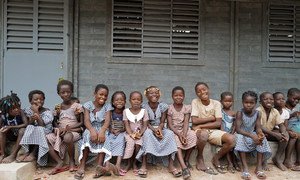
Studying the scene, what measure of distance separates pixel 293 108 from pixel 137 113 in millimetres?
2301

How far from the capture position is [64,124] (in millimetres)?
4309

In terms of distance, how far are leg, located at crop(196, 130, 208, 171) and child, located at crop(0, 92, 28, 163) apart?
7.16 feet

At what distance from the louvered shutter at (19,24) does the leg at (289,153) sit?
4684mm

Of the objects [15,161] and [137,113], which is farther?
[137,113]

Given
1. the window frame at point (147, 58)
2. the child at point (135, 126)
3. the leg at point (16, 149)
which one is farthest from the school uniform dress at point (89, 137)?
the window frame at point (147, 58)

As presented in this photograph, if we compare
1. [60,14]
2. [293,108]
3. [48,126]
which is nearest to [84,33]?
[60,14]

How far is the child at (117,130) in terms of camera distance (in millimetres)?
4113

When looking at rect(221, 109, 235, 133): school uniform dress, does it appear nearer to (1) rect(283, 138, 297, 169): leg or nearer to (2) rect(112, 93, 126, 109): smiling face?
(1) rect(283, 138, 297, 169): leg

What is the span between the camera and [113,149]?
4.12 m

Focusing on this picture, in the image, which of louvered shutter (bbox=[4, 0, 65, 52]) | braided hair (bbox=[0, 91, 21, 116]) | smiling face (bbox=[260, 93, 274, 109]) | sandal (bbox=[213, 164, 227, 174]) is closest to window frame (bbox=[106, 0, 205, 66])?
louvered shutter (bbox=[4, 0, 65, 52])

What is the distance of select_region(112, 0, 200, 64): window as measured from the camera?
643cm

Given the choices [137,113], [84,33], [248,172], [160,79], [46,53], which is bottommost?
[248,172]

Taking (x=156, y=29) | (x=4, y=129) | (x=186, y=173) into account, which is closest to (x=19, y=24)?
(x=156, y=29)

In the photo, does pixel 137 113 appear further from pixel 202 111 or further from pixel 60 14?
pixel 60 14
